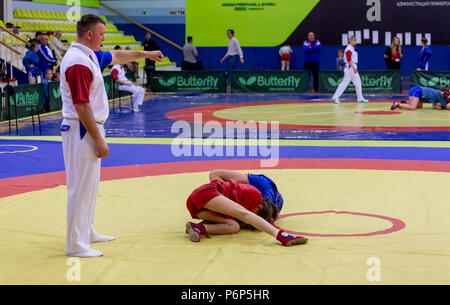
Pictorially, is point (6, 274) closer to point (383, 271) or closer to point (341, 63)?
point (383, 271)

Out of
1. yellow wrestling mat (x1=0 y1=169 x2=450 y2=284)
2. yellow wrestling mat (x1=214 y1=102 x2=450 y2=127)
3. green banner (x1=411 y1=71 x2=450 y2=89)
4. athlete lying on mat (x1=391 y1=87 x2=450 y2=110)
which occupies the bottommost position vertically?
yellow wrestling mat (x1=0 y1=169 x2=450 y2=284)

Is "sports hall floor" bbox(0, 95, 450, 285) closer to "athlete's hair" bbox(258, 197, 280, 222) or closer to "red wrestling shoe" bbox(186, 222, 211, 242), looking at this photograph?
"red wrestling shoe" bbox(186, 222, 211, 242)

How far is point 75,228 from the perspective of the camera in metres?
4.84

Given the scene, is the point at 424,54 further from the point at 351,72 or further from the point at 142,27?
the point at 142,27

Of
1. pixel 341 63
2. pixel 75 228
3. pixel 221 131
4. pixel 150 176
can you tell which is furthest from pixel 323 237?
pixel 341 63

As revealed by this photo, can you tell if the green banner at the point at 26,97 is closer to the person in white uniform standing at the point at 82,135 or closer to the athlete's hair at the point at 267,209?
the person in white uniform standing at the point at 82,135

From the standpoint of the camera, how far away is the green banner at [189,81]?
21.9m

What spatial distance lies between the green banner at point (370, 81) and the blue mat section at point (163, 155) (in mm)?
10806

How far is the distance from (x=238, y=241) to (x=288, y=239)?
1.37 ft

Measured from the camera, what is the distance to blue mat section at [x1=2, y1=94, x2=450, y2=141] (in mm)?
11820

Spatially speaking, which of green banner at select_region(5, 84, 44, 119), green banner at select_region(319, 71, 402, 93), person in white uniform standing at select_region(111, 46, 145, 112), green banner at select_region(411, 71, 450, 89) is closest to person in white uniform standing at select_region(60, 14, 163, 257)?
green banner at select_region(5, 84, 44, 119)

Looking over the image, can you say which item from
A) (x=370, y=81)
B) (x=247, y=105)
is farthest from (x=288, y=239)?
(x=370, y=81)

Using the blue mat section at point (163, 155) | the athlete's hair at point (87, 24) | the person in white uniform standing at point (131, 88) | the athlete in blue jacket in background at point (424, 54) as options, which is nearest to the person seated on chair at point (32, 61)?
the person in white uniform standing at point (131, 88)

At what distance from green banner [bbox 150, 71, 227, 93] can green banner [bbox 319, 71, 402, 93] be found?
128 inches
